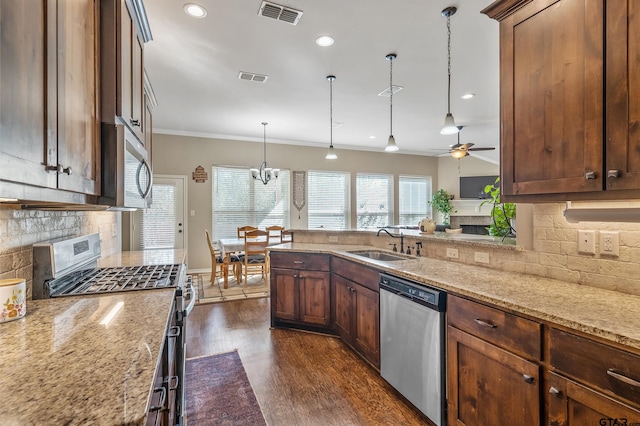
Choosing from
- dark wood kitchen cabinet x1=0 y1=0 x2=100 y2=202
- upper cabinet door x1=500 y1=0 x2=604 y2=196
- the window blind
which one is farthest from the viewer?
the window blind

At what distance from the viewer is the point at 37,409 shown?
2.21 feet

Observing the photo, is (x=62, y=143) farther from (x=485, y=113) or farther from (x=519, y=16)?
(x=485, y=113)

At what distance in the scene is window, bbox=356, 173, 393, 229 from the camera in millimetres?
8133

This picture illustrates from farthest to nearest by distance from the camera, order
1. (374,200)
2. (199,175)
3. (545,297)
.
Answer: (374,200) < (199,175) < (545,297)

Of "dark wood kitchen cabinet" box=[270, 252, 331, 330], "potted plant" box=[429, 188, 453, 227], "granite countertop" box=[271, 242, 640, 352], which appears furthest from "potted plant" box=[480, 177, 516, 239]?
"potted plant" box=[429, 188, 453, 227]

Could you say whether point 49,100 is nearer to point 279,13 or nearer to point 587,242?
point 279,13

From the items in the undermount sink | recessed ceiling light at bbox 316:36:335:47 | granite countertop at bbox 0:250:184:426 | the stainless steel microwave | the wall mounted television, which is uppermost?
recessed ceiling light at bbox 316:36:335:47

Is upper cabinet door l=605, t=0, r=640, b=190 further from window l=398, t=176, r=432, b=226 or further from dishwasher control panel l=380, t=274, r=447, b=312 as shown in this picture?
window l=398, t=176, r=432, b=226

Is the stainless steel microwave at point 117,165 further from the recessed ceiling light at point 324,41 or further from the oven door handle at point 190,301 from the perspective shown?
the recessed ceiling light at point 324,41

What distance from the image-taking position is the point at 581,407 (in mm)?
1189

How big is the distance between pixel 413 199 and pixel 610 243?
735 cm

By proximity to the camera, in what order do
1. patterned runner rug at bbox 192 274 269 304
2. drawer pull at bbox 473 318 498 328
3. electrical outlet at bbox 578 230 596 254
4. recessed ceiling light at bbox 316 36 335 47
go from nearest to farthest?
drawer pull at bbox 473 318 498 328, electrical outlet at bbox 578 230 596 254, recessed ceiling light at bbox 316 36 335 47, patterned runner rug at bbox 192 274 269 304

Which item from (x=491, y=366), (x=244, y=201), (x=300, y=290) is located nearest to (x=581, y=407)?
(x=491, y=366)

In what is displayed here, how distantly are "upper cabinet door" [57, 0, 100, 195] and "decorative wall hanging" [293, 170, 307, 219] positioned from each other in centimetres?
594
